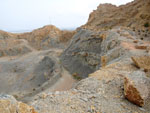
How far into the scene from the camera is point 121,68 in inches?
267

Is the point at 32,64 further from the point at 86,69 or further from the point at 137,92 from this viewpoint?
the point at 137,92

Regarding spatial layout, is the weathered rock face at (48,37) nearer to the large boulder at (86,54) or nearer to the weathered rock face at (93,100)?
the large boulder at (86,54)

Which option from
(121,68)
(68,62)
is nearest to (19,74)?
(68,62)

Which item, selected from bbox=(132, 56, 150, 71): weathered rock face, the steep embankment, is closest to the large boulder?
the steep embankment

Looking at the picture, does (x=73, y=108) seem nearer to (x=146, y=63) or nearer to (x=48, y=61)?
(x=146, y=63)

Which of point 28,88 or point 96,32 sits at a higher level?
point 96,32

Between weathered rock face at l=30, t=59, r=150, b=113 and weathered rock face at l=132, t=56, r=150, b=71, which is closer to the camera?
weathered rock face at l=30, t=59, r=150, b=113

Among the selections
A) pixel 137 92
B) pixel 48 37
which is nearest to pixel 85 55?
pixel 137 92

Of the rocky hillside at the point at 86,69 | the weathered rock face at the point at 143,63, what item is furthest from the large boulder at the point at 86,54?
the weathered rock face at the point at 143,63

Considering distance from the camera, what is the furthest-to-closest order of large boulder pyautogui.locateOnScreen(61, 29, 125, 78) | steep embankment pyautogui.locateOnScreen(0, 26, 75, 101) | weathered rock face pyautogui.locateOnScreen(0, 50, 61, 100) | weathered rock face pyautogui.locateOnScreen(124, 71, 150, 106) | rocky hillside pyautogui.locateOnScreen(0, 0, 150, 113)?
weathered rock face pyautogui.locateOnScreen(0, 50, 61, 100), large boulder pyautogui.locateOnScreen(61, 29, 125, 78), steep embankment pyautogui.locateOnScreen(0, 26, 75, 101), rocky hillside pyautogui.locateOnScreen(0, 0, 150, 113), weathered rock face pyautogui.locateOnScreen(124, 71, 150, 106)

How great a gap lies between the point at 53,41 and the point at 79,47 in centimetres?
1917

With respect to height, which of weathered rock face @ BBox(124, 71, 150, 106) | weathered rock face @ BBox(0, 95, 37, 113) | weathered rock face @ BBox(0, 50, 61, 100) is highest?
weathered rock face @ BBox(0, 95, 37, 113)

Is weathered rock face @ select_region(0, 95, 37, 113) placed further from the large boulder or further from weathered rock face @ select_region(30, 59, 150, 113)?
the large boulder

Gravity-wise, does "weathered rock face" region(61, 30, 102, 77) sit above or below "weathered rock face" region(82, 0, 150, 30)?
below
